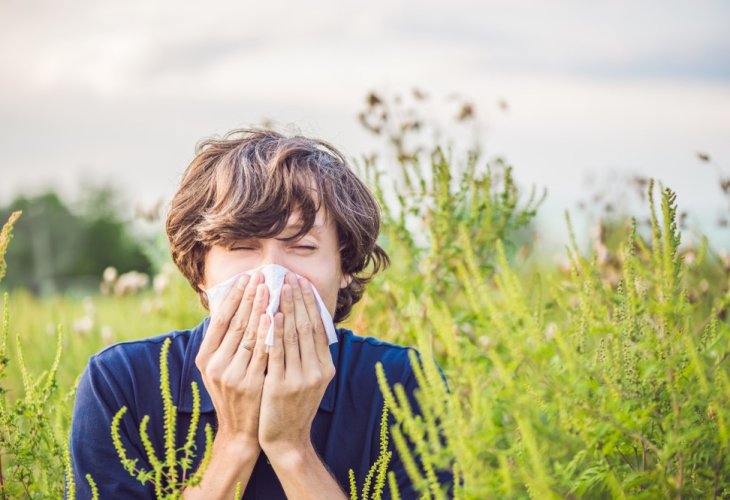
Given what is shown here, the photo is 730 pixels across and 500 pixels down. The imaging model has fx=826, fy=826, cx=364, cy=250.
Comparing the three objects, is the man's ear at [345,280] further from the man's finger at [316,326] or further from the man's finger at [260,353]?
the man's finger at [260,353]

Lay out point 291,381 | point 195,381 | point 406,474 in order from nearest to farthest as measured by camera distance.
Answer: point 291,381
point 406,474
point 195,381

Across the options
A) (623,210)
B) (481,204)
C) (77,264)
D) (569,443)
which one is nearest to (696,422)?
(569,443)

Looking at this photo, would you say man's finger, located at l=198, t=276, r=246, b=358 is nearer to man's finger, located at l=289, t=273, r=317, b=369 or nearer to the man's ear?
man's finger, located at l=289, t=273, r=317, b=369

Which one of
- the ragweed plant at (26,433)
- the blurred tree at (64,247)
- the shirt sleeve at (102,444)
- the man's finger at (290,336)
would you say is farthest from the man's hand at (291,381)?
the blurred tree at (64,247)

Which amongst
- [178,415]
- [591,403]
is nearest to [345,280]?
[178,415]

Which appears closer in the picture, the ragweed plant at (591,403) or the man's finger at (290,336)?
the ragweed plant at (591,403)

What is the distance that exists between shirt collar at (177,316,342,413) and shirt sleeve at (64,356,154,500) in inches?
6.3

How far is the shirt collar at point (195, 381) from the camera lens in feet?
7.88

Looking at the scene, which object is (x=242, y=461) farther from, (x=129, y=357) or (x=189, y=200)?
(x=189, y=200)

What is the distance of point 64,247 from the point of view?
156 ft

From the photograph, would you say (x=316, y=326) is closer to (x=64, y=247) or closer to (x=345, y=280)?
(x=345, y=280)

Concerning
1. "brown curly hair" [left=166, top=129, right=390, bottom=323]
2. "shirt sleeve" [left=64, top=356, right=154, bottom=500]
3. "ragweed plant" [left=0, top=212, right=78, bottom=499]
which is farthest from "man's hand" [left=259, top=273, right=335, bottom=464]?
"ragweed plant" [left=0, top=212, right=78, bottom=499]

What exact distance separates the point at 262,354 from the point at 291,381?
11 centimetres

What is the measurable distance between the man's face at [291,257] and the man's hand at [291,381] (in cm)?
14
